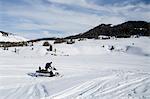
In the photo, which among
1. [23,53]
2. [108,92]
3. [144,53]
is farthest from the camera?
[144,53]

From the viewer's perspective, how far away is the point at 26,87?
16969 mm

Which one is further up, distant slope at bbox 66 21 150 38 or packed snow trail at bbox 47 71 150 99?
distant slope at bbox 66 21 150 38

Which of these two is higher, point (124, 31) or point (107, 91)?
point (124, 31)

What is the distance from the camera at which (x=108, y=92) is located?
15.8m

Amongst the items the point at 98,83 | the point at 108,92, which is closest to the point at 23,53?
the point at 98,83

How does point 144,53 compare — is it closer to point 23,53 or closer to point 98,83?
point 23,53

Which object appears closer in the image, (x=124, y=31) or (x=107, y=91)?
(x=107, y=91)

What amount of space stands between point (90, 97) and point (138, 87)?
4329 mm

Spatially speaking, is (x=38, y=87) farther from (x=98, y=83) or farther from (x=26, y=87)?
(x=98, y=83)

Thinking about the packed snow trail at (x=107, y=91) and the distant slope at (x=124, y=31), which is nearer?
the packed snow trail at (x=107, y=91)

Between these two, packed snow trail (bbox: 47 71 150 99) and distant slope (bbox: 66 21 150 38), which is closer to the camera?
packed snow trail (bbox: 47 71 150 99)

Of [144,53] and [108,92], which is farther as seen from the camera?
[144,53]

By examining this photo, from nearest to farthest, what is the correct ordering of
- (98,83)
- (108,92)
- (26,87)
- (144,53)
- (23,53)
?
(108,92), (26,87), (98,83), (23,53), (144,53)

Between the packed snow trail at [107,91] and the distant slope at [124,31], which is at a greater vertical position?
the distant slope at [124,31]
